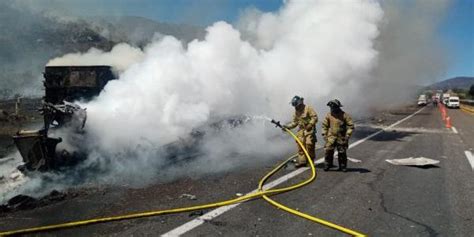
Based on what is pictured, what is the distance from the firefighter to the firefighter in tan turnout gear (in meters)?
0.48

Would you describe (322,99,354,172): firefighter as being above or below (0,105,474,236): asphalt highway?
above

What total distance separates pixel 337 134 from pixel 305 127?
85 cm

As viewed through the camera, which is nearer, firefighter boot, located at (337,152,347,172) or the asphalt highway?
the asphalt highway

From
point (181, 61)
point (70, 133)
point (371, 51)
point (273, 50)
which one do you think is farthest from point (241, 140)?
point (371, 51)

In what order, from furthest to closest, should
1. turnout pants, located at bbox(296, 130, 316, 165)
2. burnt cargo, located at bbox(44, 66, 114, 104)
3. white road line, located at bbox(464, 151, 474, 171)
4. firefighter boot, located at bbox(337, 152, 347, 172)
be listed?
1. burnt cargo, located at bbox(44, 66, 114, 104)
2. white road line, located at bbox(464, 151, 474, 171)
3. turnout pants, located at bbox(296, 130, 316, 165)
4. firefighter boot, located at bbox(337, 152, 347, 172)

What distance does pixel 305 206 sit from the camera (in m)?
5.87

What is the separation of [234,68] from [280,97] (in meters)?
3.94

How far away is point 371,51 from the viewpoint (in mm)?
15812

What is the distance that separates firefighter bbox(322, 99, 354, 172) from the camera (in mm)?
8469

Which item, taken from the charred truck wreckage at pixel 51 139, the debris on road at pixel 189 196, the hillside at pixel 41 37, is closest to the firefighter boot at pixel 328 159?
the debris on road at pixel 189 196

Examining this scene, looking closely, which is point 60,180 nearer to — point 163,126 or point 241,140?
point 163,126

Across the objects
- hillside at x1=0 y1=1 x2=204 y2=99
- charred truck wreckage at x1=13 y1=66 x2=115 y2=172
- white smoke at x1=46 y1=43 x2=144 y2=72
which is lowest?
charred truck wreckage at x1=13 y1=66 x2=115 y2=172

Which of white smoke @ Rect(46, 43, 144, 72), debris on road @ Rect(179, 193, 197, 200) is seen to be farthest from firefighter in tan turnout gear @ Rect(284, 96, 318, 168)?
white smoke @ Rect(46, 43, 144, 72)

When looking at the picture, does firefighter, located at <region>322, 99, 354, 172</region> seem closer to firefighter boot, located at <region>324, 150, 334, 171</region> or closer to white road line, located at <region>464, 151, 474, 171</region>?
firefighter boot, located at <region>324, 150, 334, 171</region>
